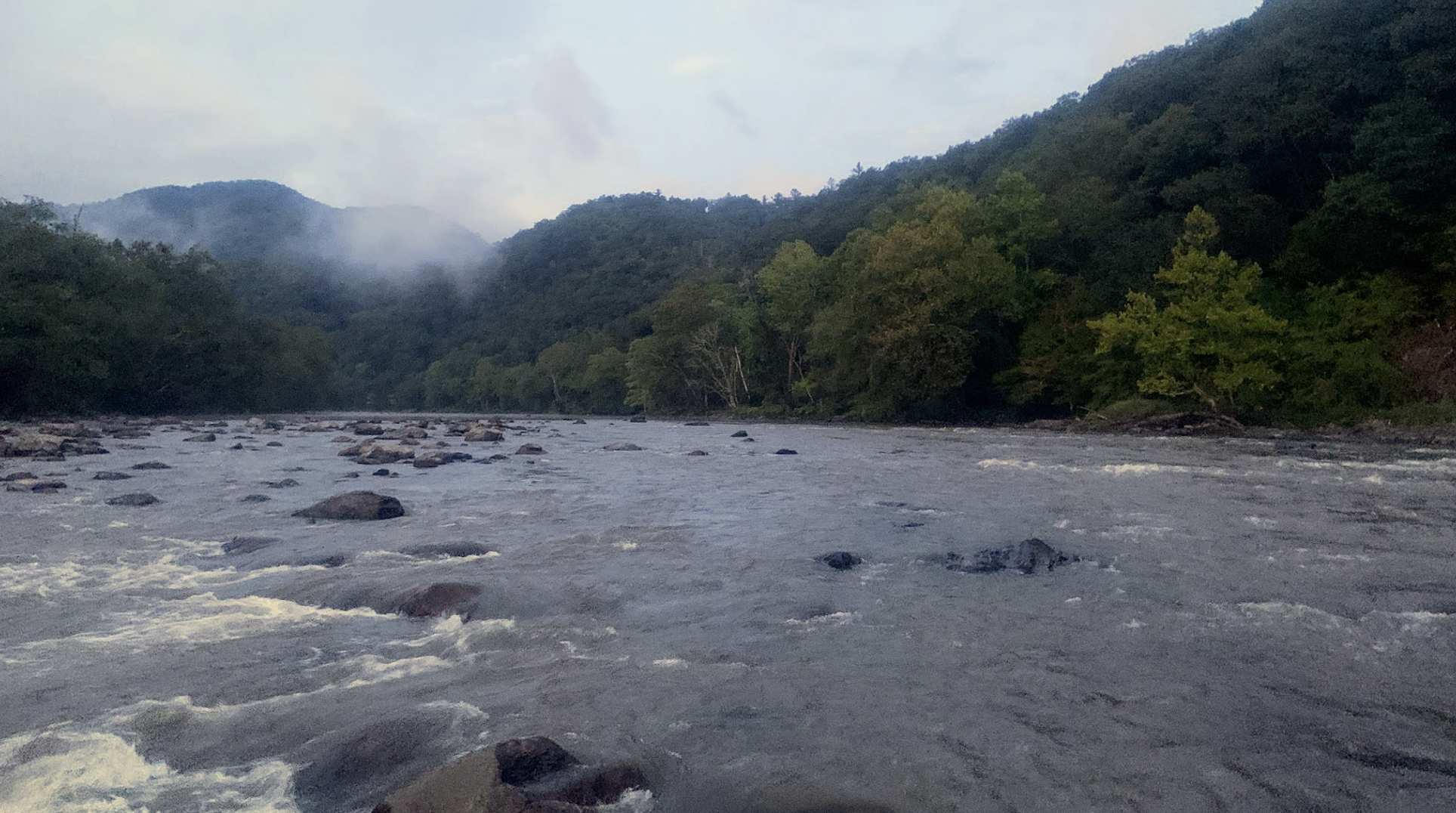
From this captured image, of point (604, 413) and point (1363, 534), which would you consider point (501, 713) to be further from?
point (604, 413)

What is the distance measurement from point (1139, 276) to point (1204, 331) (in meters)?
7.78

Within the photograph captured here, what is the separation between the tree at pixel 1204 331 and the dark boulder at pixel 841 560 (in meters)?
28.6

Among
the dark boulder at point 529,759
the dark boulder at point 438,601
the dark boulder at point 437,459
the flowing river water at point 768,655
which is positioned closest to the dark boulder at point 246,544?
the flowing river water at point 768,655

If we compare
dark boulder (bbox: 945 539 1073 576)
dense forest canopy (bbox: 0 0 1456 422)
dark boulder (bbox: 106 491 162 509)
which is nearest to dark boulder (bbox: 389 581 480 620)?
dark boulder (bbox: 945 539 1073 576)

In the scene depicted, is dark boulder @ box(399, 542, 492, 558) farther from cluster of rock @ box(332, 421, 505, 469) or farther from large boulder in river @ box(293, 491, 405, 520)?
cluster of rock @ box(332, 421, 505, 469)

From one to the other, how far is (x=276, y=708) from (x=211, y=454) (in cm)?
2535

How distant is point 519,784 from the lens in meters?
4.36

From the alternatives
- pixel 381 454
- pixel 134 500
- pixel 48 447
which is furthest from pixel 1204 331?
pixel 48 447

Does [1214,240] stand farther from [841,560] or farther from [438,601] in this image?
[438,601]

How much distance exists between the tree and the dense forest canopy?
0.42 ft

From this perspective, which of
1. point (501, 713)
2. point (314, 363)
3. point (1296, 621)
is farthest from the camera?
point (314, 363)

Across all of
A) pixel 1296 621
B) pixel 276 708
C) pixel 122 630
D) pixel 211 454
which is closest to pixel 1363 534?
pixel 1296 621

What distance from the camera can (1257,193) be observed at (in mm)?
39375

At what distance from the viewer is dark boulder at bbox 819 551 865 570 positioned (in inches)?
402
